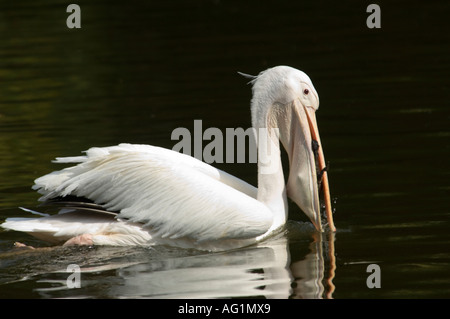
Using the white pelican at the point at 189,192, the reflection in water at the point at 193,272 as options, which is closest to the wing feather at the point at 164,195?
the white pelican at the point at 189,192

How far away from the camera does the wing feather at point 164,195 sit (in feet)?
19.6

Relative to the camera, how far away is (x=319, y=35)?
13.5 m

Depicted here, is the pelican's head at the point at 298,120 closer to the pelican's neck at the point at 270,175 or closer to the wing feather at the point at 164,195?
the pelican's neck at the point at 270,175

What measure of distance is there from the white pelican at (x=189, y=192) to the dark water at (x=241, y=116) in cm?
13

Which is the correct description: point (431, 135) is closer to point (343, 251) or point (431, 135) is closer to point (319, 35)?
point (343, 251)

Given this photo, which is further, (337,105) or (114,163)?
(337,105)

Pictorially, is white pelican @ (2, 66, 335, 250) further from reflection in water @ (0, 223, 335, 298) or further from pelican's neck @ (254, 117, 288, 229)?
reflection in water @ (0, 223, 335, 298)

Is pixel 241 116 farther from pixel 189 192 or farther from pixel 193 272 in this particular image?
pixel 193 272

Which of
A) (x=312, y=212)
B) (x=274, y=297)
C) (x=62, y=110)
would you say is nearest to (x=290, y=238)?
(x=312, y=212)

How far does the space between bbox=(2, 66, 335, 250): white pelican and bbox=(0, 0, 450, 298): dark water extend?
0.13 meters

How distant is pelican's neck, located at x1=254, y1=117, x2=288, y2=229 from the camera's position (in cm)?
636

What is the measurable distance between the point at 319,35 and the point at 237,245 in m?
7.77

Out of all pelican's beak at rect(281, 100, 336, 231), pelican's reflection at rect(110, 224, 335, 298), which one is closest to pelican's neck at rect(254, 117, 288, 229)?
pelican's beak at rect(281, 100, 336, 231)

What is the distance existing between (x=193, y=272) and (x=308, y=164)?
1209 millimetres
